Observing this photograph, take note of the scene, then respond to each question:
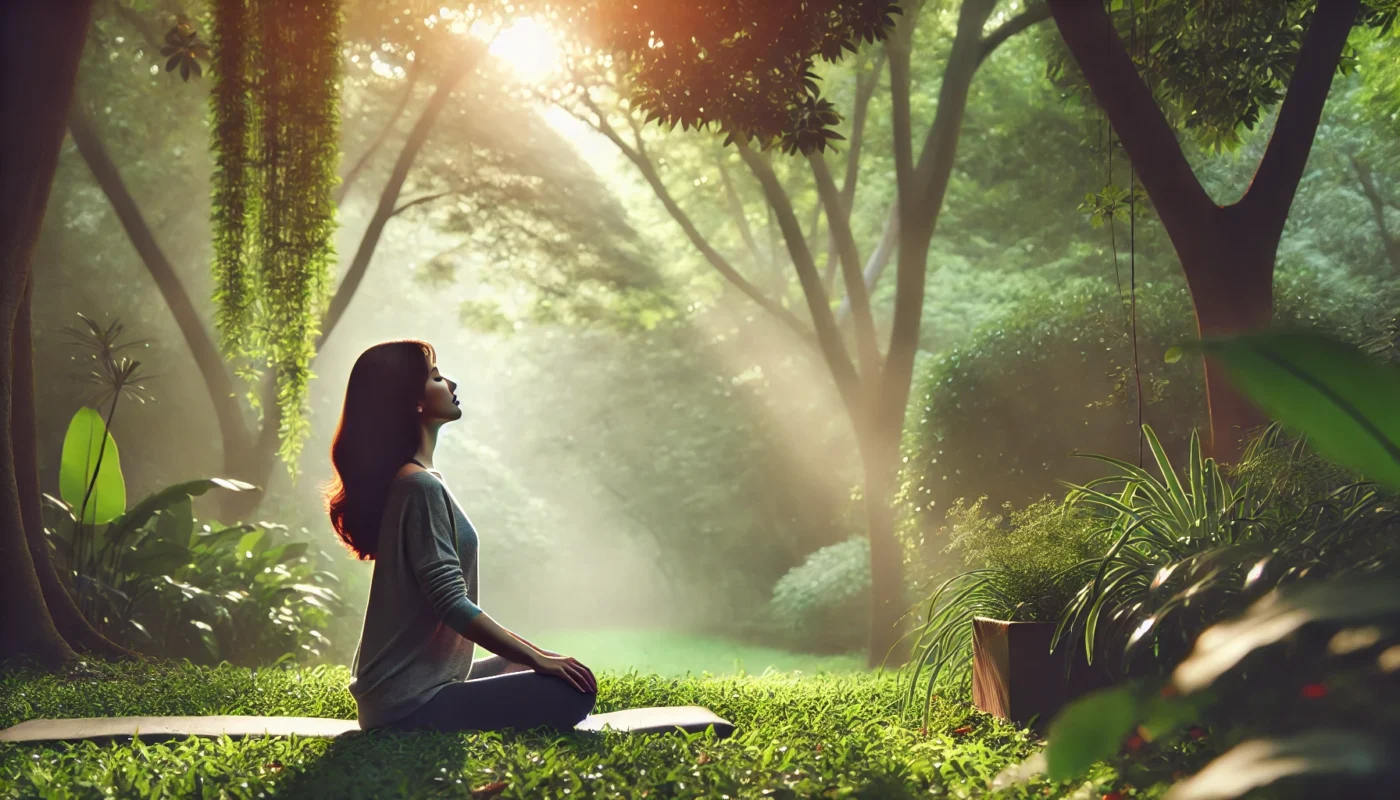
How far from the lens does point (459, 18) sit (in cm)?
969

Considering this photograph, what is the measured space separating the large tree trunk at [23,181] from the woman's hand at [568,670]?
364cm

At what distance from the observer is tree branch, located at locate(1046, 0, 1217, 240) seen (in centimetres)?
467

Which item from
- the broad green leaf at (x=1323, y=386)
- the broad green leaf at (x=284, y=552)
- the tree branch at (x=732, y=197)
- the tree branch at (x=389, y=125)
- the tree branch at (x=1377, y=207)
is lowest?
the broad green leaf at (x=1323, y=386)

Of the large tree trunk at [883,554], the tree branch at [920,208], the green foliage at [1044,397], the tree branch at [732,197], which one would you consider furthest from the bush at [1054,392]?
the tree branch at [732,197]

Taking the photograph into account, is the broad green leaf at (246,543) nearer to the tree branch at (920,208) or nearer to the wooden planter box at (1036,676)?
the tree branch at (920,208)

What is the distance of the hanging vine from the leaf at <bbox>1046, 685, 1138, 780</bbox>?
21.1 feet

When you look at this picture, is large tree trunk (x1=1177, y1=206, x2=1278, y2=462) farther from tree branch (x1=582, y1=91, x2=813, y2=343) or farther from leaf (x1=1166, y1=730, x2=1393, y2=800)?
tree branch (x1=582, y1=91, x2=813, y2=343)

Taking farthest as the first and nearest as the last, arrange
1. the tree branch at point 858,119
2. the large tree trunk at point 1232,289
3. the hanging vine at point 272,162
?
the tree branch at point 858,119 < the hanging vine at point 272,162 < the large tree trunk at point 1232,289

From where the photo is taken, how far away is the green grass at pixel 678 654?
12875 millimetres

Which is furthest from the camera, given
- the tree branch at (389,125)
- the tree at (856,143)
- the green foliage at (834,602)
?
the green foliage at (834,602)

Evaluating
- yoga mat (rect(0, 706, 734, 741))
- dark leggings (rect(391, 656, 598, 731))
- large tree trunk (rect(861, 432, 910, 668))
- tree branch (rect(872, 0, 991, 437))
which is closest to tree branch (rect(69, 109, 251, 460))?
large tree trunk (rect(861, 432, 910, 668))

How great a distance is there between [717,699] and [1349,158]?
14325 mm

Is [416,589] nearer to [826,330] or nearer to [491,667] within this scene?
[491,667]

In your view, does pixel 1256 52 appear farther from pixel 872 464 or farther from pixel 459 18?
pixel 459 18
